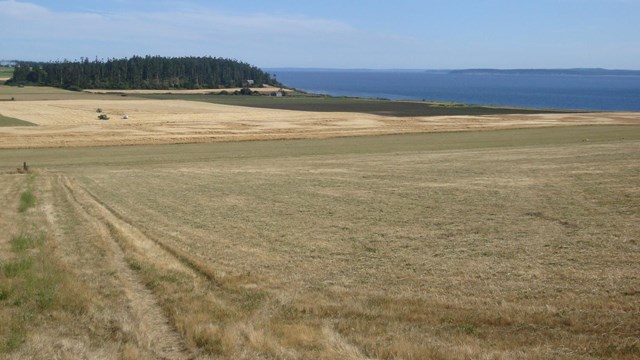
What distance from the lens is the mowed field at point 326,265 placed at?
1052 cm

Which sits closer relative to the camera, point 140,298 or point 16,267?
point 140,298

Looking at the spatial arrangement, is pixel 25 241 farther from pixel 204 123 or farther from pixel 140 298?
pixel 204 123

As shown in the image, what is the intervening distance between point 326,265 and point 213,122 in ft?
233

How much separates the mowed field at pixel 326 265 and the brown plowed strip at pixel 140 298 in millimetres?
47

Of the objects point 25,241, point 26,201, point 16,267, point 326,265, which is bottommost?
point 26,201

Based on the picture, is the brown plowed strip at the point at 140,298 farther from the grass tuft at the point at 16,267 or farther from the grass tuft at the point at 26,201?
the grass tuft at the point at 26,201

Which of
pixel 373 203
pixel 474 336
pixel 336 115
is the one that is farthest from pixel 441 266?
pixel 336 115

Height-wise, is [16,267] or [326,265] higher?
[326,265]

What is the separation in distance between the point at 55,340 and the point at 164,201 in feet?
61.7

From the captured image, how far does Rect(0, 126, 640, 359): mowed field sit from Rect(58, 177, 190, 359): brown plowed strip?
5 cm

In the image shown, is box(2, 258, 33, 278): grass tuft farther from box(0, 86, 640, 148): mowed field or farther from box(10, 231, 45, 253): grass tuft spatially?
box(0, 86, 640, 148): mowed field

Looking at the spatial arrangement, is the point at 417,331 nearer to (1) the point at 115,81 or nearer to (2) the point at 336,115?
(2) the point at 336,115

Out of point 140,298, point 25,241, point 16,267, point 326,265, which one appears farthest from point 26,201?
point 140,298

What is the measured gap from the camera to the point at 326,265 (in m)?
16.5
